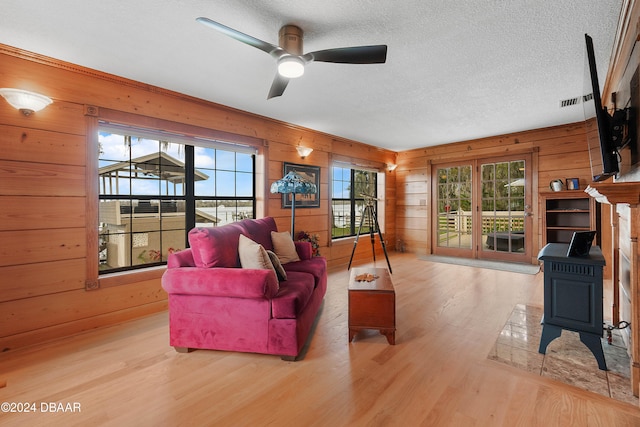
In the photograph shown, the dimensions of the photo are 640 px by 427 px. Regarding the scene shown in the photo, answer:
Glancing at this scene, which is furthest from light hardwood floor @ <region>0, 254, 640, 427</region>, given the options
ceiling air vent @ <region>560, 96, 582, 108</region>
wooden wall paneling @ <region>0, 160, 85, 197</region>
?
ceiling air vent @ <region>560, 96, 582, 108</region>

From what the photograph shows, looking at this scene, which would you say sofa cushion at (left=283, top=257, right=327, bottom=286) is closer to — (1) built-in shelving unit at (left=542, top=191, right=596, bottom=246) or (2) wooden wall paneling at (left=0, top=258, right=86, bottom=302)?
(2) wooden wall paneling at (left=0, top=258, right=86, bottom=302)

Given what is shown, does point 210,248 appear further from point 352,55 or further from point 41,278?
point 352,55

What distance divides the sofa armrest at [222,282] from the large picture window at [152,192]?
1.28 meters

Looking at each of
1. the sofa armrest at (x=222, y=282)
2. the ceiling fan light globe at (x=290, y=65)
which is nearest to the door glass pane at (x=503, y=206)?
the ceiling fan light globe at (x=290, y=65)

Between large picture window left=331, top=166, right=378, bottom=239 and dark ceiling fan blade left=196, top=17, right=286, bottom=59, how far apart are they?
3.36 metres

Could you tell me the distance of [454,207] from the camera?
5.78 meters

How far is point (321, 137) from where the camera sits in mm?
4812

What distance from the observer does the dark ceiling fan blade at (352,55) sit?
1795 millimetres

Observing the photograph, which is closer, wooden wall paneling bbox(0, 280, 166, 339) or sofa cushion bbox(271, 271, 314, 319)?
sofa cushion bbox(271, 271, 314, 319)

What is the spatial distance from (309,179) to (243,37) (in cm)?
296

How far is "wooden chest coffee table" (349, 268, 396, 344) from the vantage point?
220 cm

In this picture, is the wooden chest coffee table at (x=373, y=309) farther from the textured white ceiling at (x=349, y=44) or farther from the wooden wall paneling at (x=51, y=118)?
the wooden wall paneling at (x=51, y=118)

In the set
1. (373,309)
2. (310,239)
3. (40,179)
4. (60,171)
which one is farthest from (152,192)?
(373,309)

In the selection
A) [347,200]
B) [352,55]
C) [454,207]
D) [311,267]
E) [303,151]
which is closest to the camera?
[352,55]
